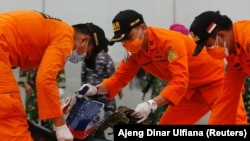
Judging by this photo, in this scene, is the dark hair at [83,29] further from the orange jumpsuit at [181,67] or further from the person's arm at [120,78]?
the person's arm at [120,78]

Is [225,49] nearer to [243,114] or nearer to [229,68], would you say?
[229,68]

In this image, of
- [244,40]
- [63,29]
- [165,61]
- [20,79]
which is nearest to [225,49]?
[244,40]

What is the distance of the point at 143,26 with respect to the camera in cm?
354

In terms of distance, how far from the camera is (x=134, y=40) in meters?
3.48

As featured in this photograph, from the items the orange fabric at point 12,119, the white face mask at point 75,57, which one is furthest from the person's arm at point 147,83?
the orange fabric at point 12,119

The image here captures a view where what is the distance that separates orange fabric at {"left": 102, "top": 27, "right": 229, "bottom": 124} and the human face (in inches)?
2.9

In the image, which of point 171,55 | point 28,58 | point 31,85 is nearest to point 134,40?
point 171,55

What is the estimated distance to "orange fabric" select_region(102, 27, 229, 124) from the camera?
3.40m

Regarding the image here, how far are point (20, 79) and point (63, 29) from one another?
260cm

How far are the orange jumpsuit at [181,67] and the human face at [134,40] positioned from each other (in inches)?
2.8

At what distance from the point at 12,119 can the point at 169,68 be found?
1036 millimetres

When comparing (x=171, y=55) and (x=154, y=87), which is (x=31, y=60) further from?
(x=154, y=87)

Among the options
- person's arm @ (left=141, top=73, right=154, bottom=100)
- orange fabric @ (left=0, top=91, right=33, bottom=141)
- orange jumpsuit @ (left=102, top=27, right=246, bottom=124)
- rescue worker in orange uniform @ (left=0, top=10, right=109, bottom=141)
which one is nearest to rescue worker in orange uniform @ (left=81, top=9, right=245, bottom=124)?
orange jumpsuit @ (left=102, top=27, right=246, bottom=124)

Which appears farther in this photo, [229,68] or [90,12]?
[90,12]
